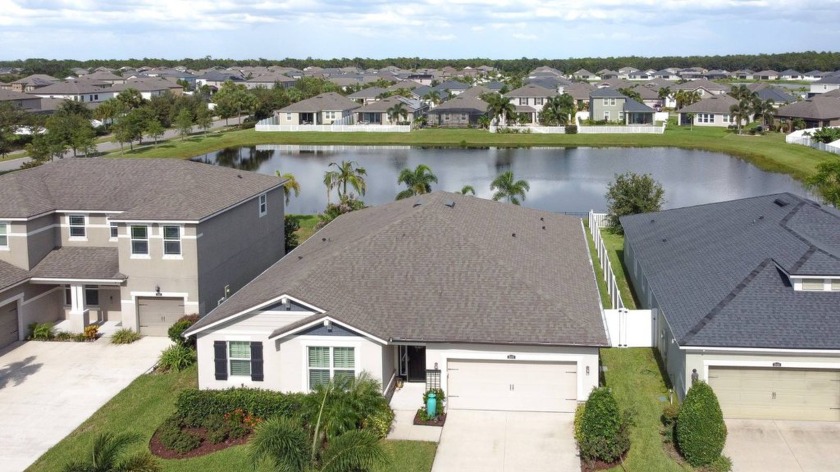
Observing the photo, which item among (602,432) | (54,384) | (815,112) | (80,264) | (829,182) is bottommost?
(54,384)

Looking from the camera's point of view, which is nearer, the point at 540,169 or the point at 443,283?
the point at 443,283

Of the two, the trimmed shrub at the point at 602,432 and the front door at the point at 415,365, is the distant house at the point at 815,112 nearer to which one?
the front door at the point at 415,365

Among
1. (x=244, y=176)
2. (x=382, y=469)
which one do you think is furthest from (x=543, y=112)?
(x=382, y=469)

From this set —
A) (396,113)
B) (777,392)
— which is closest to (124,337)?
(777,392)

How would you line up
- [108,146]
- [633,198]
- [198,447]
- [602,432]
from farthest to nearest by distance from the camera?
1. [108,146]
2. [633,198]
3. [198,447]
4. [602,432]

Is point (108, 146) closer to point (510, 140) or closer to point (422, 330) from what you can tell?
point (510, 140)

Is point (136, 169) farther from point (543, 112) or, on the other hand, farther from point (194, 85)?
point (194, 85)

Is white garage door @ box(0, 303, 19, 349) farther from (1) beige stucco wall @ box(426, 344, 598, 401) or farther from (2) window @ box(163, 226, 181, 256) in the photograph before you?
(1) beige stucco wall @ box(426, 344, 598, 401)
